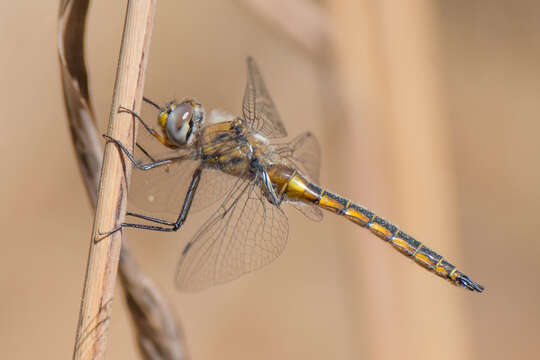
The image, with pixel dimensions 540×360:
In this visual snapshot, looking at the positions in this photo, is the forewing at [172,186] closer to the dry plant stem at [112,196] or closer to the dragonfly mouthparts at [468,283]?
the dry plant stem at [112,196]

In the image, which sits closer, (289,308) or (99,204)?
(99,204)

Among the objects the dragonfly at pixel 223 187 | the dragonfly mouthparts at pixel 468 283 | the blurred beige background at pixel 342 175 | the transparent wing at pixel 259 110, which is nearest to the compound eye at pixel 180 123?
the dragonfly at pixel 223 187

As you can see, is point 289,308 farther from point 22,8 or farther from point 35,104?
point 22,8

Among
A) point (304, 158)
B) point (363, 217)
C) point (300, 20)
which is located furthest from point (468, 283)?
point (300, 20)

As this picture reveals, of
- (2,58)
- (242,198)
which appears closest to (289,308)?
(242,198)

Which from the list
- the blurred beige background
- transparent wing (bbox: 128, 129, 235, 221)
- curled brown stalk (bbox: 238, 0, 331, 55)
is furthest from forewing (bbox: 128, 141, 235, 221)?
curled brown stalk (bbox: 238, 0, 331, 55)

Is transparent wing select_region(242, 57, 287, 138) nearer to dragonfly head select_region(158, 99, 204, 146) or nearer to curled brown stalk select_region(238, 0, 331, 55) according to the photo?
dragonfly head select_region(158, 99, 204, 146)
